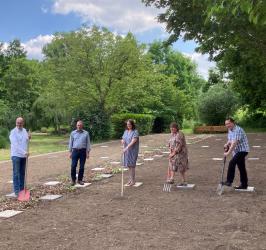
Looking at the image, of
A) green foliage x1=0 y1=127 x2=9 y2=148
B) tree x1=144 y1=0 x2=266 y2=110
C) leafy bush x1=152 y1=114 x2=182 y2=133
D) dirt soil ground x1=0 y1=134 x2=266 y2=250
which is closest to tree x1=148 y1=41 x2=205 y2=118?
leafy bush x1=152 y1=114 x2=182 y2=133

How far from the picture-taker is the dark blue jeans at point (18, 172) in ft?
32.2

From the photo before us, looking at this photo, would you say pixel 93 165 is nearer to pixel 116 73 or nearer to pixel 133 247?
pixel 133 247

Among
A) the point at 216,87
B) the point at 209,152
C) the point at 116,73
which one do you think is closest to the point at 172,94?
the point at 216,87

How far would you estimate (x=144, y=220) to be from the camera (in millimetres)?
7457

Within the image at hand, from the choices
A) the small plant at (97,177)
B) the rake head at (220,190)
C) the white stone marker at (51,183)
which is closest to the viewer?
the rake head at (220,190)

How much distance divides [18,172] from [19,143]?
63 centimetres

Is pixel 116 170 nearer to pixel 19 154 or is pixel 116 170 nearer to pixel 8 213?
pixel 19 154

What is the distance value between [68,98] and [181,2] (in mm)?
15045

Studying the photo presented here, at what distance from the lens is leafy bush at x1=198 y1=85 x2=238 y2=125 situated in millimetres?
37750

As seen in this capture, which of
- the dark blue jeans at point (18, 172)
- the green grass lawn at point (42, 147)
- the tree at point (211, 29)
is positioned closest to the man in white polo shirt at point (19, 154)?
the dark blue jeans at point (18, 172)

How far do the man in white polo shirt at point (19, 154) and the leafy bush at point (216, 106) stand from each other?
29.0 metres

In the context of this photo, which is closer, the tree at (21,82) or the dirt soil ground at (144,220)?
the dirt soil ground at (144,220)

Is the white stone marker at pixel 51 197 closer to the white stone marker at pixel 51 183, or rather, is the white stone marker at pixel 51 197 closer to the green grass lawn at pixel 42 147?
the white stone marker at pixel 51 183

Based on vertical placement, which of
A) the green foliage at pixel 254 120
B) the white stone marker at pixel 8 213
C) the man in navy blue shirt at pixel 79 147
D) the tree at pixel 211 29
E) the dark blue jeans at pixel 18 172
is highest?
the tree at pixel 211 29
